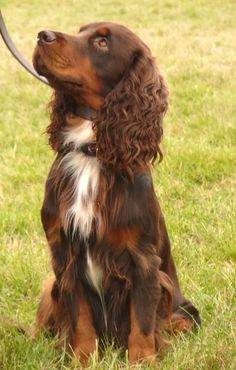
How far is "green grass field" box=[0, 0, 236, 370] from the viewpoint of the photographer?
327 cm

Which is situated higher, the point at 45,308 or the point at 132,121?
the point at 132,121

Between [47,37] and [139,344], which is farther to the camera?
[139,344]

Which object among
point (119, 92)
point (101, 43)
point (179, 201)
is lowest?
point (179, 201)

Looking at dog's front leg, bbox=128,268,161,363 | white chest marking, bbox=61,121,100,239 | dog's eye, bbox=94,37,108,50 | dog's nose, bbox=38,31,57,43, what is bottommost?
dog's front leg, bbox=128,268,161,363

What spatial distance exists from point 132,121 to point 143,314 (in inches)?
33.9

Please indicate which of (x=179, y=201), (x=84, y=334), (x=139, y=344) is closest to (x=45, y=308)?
(x=84, y=334)

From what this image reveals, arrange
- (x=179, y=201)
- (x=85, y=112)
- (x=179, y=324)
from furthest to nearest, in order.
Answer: (x=179, y=201)
(x=179, y=324)
(x=85, y=112)

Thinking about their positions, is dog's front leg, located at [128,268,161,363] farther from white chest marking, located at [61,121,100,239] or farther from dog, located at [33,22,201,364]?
white chest marking, located at [61,121,100,239]

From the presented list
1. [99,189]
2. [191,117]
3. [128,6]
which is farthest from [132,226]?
[128,6]

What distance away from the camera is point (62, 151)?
3371mm

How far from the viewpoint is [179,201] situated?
514 cm

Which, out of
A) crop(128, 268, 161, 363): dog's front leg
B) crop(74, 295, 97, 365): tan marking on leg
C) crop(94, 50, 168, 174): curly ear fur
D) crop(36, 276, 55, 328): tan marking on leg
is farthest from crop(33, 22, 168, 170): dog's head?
crop(36, 276, 55, 328): tan marking on leg

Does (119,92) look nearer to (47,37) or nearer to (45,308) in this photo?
(47,37)

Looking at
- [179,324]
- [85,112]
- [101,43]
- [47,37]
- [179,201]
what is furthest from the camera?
[179,201]
